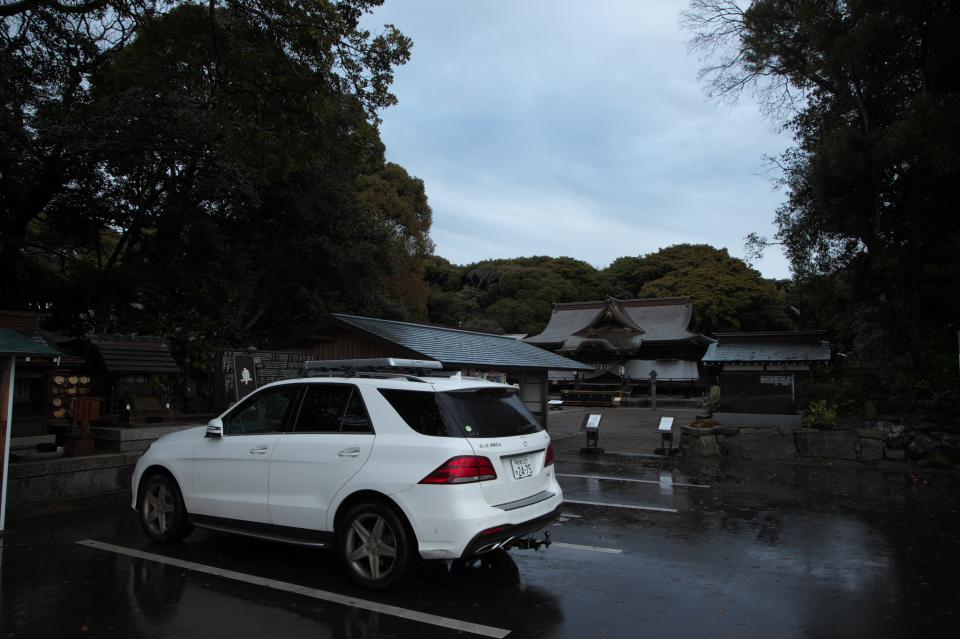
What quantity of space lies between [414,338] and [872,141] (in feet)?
36.9

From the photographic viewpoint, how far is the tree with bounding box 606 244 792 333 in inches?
1688

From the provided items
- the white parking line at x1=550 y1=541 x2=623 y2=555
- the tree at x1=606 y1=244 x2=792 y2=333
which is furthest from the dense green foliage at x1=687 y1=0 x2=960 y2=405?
the tree at x1=606 y1=244 x2=792 y2=333

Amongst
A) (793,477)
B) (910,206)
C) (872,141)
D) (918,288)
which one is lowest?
(793,477)

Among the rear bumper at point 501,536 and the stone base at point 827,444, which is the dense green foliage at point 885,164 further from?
the rear bumper at point 501,536

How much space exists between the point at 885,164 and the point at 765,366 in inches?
280

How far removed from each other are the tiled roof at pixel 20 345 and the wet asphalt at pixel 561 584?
6.67ft

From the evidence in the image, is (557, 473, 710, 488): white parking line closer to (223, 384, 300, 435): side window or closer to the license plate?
the license plate

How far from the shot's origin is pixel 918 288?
1320 cm

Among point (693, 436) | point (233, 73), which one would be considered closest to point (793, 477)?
point (693, 436)

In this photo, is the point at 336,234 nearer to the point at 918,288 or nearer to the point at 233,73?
the point at 233,73

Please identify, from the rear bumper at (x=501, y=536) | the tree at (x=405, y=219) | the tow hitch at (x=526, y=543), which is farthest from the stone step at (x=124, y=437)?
the tree at (x=405, y=219)

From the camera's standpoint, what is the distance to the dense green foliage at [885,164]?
12320 mm

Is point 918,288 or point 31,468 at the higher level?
point 918,288

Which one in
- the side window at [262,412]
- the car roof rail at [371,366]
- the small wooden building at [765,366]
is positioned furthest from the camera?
the small wooden building at [765,366]
